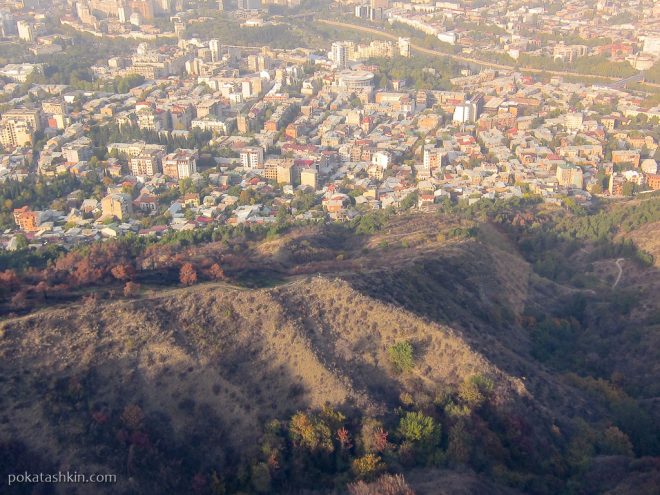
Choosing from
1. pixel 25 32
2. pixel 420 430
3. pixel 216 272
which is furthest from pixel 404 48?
pixel 420 430

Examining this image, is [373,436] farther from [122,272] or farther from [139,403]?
[122,272]

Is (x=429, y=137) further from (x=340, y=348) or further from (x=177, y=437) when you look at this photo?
(x=177, y=437)

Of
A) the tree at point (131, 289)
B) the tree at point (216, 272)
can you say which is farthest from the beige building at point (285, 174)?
the tree at point (131, 289)

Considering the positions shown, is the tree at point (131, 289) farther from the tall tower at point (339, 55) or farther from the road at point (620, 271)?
the tall tower at point (339, 55)

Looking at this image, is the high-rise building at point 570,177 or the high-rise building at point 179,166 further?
the high-rise building at point 179,166

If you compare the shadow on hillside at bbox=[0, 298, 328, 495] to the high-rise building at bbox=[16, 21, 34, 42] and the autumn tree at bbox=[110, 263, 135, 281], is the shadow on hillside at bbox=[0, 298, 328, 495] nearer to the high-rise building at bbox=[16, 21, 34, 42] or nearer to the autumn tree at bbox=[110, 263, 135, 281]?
the autumn tree at bbox=[110, 263, 135, 281]

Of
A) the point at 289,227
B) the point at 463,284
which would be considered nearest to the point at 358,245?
the point at 289,227

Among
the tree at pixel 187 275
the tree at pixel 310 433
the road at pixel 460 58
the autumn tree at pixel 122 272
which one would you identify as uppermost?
the autumn tree at pixel 122 272
